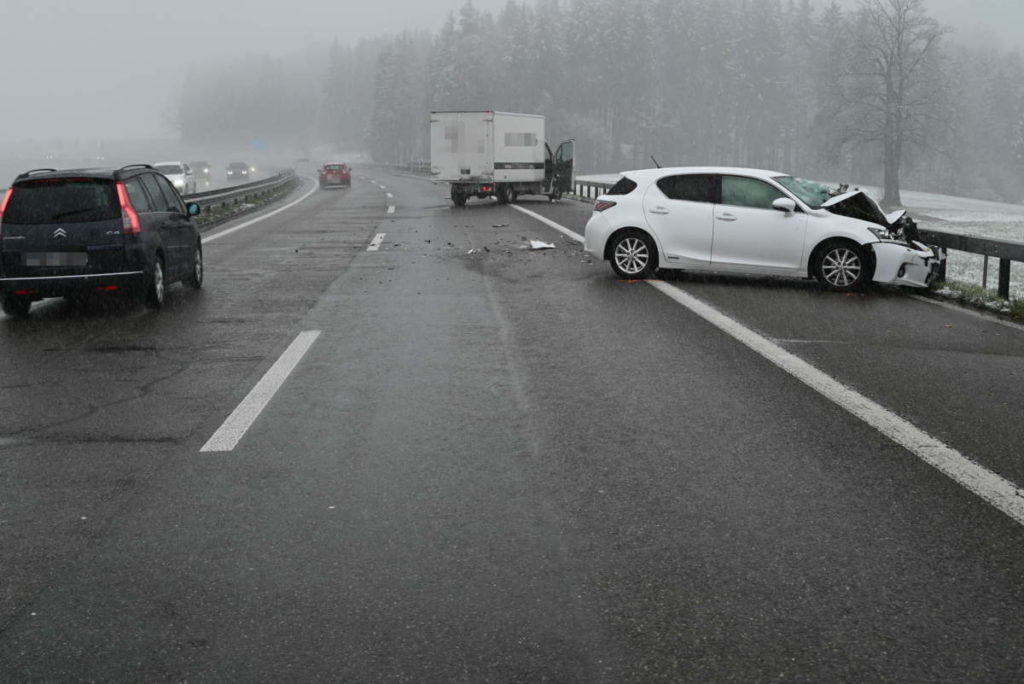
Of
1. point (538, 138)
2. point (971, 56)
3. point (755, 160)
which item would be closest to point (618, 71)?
point (755, 160)

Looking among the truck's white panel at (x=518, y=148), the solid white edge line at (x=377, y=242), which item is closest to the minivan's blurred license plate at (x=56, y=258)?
the solid white edge line at (x=377, y=242)

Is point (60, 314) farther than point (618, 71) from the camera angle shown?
No

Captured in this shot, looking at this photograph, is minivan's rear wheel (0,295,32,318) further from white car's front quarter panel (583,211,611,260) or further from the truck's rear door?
the truck's rear door

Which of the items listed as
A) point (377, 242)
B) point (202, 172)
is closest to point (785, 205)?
point (377, 242)

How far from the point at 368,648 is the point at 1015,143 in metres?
126

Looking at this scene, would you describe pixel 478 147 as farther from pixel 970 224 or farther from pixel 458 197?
pixel 970 224

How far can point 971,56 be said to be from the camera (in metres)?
140

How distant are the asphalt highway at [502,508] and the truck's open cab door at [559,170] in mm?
28762

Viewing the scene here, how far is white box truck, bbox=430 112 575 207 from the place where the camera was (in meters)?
35.3

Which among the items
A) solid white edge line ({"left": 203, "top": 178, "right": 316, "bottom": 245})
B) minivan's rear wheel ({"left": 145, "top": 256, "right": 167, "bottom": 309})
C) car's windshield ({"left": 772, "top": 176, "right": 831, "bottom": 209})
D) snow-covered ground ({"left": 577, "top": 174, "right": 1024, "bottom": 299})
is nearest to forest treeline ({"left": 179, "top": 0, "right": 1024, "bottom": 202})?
snow-covered ground ({"left": 577, "top": 174, "right": 1024, "bottom": 299})

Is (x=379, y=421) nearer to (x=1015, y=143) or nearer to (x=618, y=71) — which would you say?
(x=618, y=71)

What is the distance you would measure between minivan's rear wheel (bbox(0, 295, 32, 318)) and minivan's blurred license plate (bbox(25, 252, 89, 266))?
1.57 ft

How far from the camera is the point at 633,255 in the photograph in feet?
46.8

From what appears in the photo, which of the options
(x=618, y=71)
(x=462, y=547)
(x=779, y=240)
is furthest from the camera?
(x=618, y=71)
